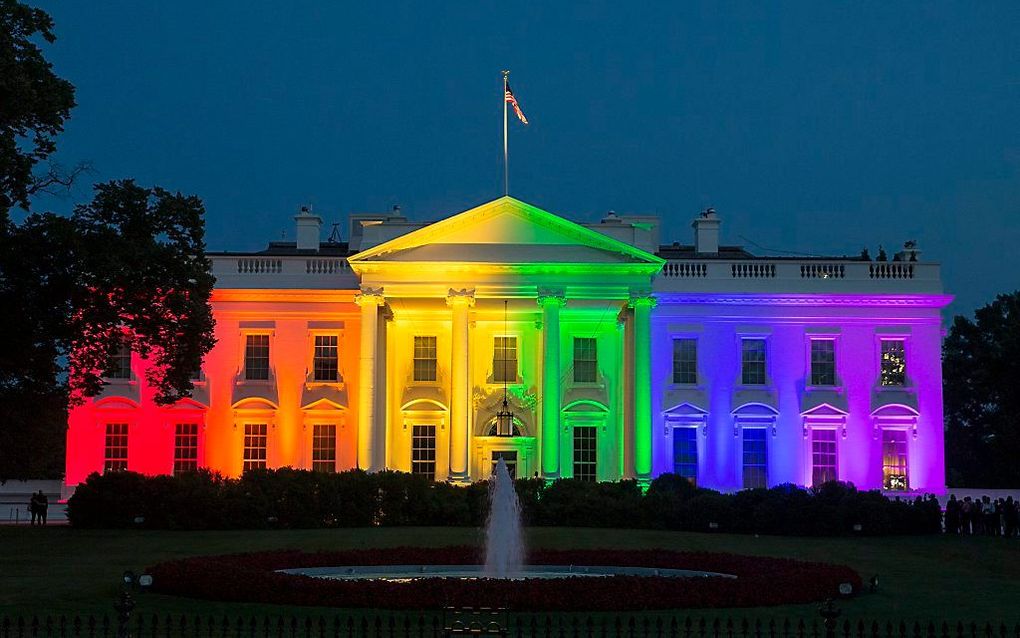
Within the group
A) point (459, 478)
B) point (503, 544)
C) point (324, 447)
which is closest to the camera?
point (503, 544)

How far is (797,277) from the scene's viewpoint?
54312mm

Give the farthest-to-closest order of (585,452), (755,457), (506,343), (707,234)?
(707,234), (755,457), (506,343), (585,452)

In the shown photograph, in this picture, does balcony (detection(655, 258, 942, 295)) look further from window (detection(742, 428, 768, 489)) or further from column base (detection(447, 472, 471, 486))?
column base (detection(447, 472, 471, 486))

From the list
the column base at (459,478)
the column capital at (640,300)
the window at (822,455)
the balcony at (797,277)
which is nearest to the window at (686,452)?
the window at (822,455)

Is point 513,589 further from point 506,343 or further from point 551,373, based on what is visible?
point 506,343

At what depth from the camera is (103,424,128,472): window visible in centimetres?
5281

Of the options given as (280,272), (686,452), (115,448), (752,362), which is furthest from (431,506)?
(752,362)

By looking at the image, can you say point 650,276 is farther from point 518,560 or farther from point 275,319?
point 518,560

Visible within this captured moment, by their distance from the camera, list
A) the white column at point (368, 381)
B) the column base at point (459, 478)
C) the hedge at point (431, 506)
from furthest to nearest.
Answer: the white column at point (368, 381) → the column base at point (459, 478) → the hedge at point (431, 506)

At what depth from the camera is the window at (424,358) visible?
172ft

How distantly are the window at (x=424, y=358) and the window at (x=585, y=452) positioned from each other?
5.87 m

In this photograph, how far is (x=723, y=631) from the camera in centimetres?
1780

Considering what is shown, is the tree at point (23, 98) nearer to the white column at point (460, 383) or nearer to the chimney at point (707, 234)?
the white column at point (460, 383)

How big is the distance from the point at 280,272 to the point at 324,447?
693cm
